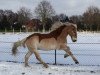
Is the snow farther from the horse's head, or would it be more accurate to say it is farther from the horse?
the horse

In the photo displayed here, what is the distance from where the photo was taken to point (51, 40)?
9820mm

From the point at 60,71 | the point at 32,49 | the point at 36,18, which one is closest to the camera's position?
the point at 60,71

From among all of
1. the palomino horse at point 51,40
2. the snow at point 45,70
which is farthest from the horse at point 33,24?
the snow at point 45,70

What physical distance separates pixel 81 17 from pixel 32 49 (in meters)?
79.3

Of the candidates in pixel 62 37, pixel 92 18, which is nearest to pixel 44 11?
pixel 92 18

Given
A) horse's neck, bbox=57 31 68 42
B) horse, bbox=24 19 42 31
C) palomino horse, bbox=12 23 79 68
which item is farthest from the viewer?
horse, bbox=24 19 42 31

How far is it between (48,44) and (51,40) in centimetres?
17

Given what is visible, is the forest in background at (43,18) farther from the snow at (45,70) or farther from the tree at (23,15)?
the snow at (45,70)

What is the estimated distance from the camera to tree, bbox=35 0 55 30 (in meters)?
75.9

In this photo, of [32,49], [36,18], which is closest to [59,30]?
[32,49]

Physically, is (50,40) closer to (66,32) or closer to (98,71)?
(66,32)

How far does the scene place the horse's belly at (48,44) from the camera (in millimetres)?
9742

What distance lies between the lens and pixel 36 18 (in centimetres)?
7819

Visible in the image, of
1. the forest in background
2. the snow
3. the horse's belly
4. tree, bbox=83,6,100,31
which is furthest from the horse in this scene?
the snow
